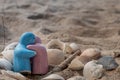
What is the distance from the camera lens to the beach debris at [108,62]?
2.24 m

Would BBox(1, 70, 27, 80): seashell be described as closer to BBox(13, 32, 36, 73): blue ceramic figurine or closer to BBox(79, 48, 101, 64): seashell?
BBox(13, 32, 36, 73): blue ceramic figurine

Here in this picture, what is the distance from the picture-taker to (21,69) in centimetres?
219

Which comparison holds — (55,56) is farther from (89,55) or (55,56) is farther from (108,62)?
(108,62)

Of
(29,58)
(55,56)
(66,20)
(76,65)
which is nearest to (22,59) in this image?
(29,58)

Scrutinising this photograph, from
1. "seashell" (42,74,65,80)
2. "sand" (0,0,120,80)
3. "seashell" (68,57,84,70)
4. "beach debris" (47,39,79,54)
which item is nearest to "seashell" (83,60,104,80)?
"seashell" (68,57,84,70)

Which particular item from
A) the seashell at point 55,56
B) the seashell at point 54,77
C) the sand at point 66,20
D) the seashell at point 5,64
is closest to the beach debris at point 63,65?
the seashell at point 55,56

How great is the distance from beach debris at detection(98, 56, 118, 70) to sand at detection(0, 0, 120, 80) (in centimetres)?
64

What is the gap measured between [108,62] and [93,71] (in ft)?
0.58

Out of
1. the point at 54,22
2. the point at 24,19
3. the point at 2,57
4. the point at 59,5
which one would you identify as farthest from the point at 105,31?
the point at 2,57

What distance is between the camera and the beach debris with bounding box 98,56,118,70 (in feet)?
7.36

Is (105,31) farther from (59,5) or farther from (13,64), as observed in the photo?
(13,64)

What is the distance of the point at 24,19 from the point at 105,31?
1111mm

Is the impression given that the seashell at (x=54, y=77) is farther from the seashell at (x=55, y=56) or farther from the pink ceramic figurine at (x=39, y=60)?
the seashell at (x=55, y=56)

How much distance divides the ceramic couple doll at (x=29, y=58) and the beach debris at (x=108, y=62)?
41 centimetres
